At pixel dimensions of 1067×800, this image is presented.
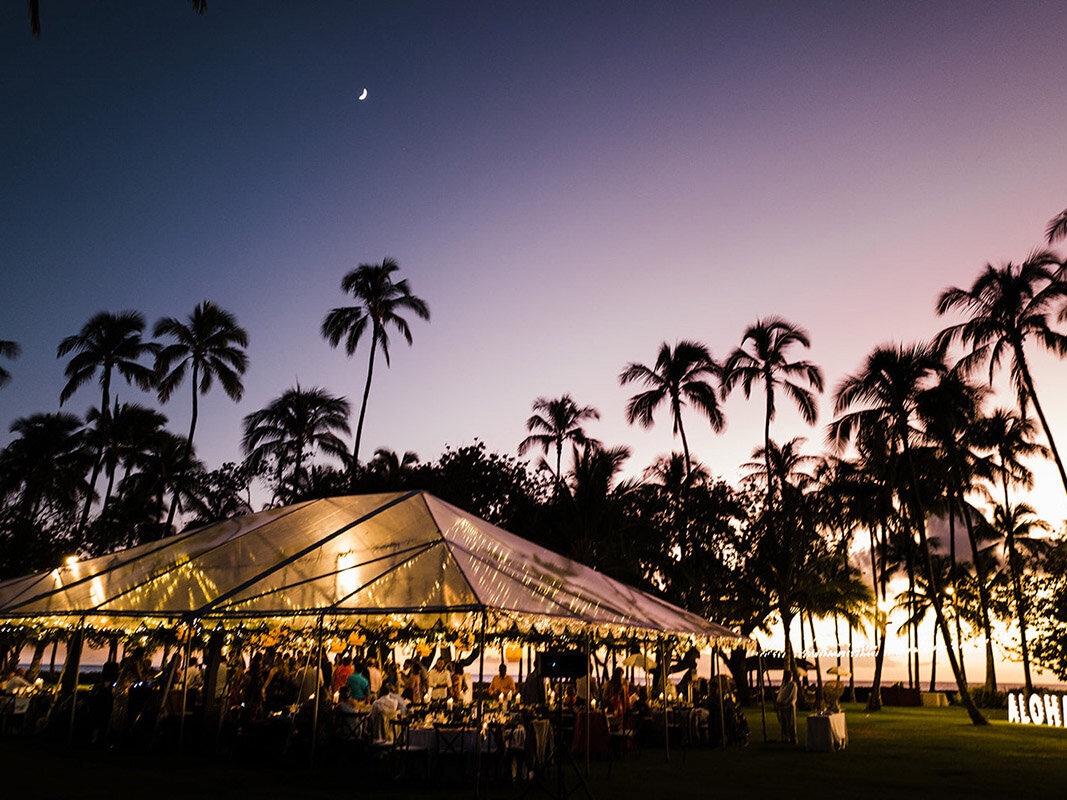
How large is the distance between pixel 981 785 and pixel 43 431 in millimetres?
46930

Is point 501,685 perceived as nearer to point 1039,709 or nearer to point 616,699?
point 616,699

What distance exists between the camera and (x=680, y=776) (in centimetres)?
1375

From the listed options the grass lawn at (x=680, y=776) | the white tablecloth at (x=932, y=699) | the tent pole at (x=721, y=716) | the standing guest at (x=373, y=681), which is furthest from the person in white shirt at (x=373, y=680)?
the white tablecloth at (x=932, y=699)

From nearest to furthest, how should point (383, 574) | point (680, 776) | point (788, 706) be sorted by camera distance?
point (383, 574) → point (680, 776) → point (788, 706)

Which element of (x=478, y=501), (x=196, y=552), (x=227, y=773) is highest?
(x=478, y=501)

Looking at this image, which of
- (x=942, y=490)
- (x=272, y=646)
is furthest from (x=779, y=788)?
(x=942, y=490)

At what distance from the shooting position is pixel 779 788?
12.4 meters

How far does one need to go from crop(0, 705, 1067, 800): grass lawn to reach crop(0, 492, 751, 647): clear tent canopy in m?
2.22

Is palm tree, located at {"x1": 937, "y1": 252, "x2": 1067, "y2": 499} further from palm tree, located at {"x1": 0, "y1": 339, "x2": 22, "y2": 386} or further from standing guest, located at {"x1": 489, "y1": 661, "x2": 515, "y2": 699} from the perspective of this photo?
palm tree, located at {"x1": 0, "y1": 339, "x2": 22, "y2": 386}

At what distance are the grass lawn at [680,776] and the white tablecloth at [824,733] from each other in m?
0.29

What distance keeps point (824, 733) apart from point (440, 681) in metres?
7.88

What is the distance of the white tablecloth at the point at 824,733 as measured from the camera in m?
17.6

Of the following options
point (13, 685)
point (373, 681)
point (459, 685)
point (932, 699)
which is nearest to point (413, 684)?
point (459, 685)

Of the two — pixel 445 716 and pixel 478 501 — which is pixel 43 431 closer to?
pixel 478 501
